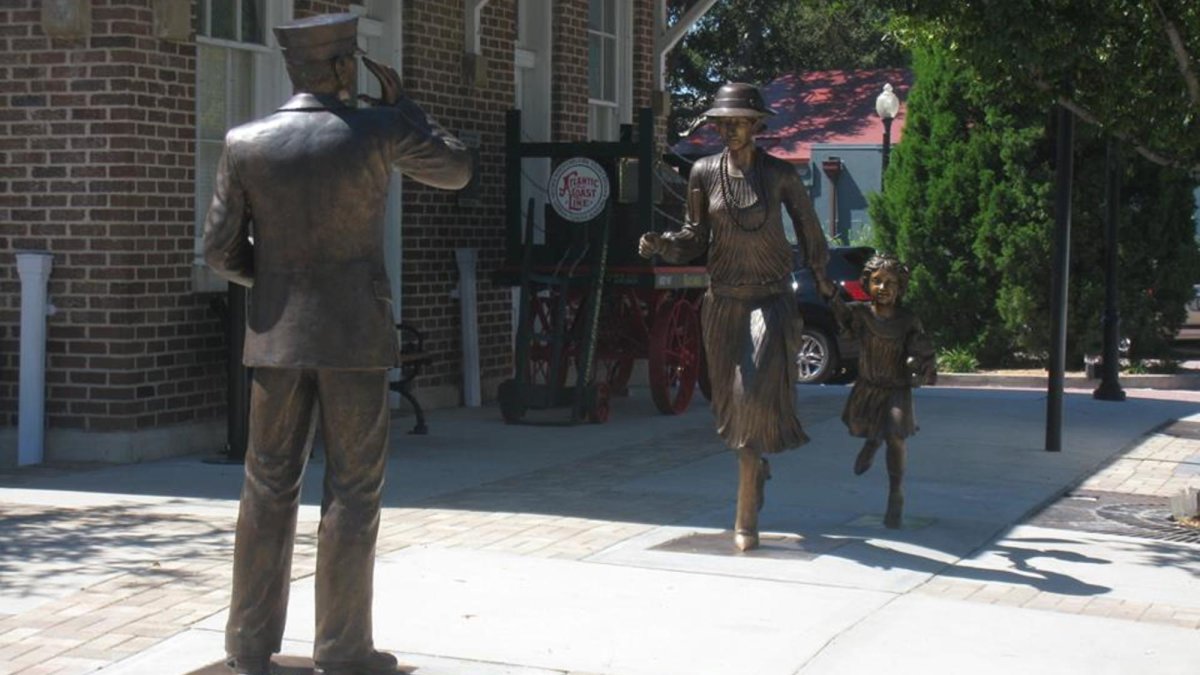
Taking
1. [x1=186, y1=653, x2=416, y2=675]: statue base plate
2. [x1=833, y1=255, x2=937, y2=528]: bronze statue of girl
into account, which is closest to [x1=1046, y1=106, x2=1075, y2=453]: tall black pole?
[x1=833, y1=255, x2=937, y2=528]: bronze statue of girl

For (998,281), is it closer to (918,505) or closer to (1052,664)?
(918,505)

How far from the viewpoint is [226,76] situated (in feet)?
40.9

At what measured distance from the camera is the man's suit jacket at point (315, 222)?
6.00 metres

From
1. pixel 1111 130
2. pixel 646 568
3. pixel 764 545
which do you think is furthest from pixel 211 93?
pixel 1111 130

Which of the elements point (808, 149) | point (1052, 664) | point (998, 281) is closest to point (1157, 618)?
point (1052, 664)

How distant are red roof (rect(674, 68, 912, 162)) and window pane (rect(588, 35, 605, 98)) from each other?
80.6ft

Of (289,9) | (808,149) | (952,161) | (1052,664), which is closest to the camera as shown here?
(1052,664)

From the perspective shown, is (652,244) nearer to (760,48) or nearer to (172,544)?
(172,544)

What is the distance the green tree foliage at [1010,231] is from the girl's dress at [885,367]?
461 inches

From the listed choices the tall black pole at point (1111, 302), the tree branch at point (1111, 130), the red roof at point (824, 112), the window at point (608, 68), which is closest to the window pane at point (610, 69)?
the window at point (608, 68)

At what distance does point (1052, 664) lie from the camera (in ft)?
22.4

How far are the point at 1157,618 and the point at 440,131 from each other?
3.56m

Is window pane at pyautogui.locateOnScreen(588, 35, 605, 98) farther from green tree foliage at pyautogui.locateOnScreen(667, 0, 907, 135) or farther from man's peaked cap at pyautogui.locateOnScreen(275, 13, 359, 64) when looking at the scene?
green tree foliage at pyautogui.locateOnScreen(667, 0, 907, 135)

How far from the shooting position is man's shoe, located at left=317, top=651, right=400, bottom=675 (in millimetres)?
6148
